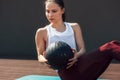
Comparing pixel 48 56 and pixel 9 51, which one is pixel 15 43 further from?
pixel 48 56

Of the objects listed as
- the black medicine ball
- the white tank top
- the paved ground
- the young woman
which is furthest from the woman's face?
the paved ground

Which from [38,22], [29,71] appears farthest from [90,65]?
[38,22]

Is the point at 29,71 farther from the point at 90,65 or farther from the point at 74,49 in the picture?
the point at 90,65

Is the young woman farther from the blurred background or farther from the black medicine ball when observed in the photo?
the blurred background

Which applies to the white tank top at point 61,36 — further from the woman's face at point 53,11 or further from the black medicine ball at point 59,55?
the black medicine ball at point 59,55

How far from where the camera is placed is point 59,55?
334cm

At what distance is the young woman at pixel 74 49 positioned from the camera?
3365 millimetres

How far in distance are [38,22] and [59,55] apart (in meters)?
6.65

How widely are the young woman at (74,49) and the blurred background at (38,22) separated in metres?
5.77

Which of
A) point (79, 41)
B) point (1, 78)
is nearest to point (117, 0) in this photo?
point (1, 78)

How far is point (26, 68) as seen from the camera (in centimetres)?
722

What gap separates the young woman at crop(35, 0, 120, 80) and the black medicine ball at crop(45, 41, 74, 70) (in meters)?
0.06

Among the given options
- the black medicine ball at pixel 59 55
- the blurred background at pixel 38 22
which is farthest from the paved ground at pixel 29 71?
the black medicine ball at pixel 59 55

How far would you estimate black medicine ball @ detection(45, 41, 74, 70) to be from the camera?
334 centimetres
